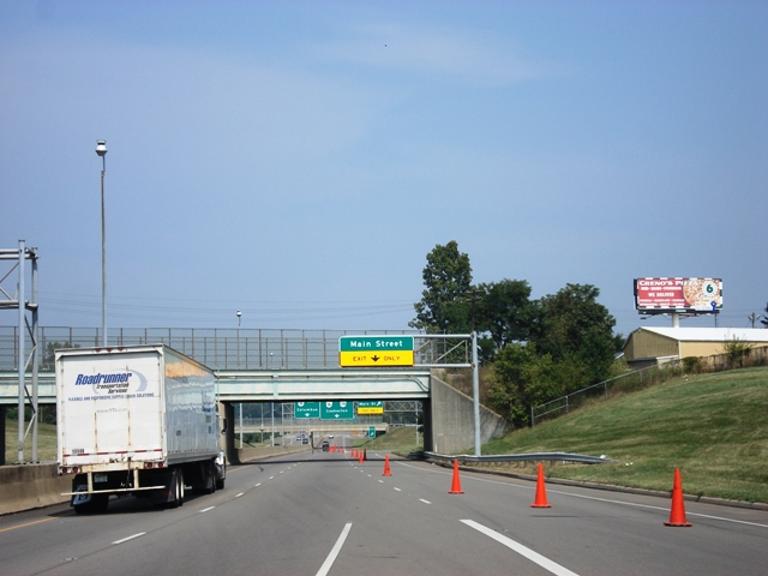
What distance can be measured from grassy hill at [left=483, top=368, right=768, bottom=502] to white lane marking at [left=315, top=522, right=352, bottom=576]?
10.3m

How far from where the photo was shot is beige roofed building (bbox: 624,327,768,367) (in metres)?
81.8

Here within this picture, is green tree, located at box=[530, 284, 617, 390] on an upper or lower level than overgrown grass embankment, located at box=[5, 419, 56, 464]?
upper

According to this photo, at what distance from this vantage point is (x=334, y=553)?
15.5 meters

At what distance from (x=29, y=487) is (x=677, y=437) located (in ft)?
91.7

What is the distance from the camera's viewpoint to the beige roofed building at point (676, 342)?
81.8 meters

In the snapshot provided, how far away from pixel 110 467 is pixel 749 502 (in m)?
15.2

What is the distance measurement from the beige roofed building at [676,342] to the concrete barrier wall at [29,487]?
187 ft

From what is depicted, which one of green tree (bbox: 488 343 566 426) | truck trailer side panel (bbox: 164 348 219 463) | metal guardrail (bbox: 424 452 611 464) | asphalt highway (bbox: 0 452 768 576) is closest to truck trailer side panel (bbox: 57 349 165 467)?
truck trailer side panel (bbox: 164 348 219 463)

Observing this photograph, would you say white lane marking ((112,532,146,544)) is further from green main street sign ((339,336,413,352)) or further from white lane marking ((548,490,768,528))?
green main street sign ((339,336,413,352))

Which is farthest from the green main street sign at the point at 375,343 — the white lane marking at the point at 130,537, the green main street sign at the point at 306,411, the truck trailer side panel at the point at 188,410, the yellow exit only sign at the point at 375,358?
the green main street sign at the point at 306,411

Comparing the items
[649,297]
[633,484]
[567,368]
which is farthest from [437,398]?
[633,484]

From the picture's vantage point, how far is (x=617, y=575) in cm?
1269

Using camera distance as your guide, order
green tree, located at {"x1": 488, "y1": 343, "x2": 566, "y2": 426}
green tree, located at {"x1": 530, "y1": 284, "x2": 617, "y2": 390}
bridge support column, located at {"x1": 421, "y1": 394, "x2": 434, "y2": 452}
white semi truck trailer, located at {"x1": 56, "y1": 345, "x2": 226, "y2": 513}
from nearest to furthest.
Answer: white semi truck trailer, located at {"x1": 56, "y1": 345, "x2": 226, "y2": 513}
green tree, located at {"x1": 488, "y1": 343, "x2": 566, "y2": 426}
bridge support column, located at {"x1": 421, "y1": 394, "x2": 434, "y2": 452}
green tree, located at {"x1": 530, "y1": 284, "x2": 617, "y2": 390}

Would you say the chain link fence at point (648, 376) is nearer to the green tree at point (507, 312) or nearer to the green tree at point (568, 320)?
the green tree at point (568, 320)
